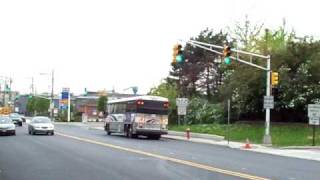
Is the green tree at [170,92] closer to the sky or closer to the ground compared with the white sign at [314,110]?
closer to the sky

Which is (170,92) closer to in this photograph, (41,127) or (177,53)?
(41,127)

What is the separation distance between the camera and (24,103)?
195750 millimetres

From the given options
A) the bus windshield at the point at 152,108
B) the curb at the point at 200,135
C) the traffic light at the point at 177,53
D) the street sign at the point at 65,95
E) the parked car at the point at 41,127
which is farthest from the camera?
the street sign at the point at 65,95

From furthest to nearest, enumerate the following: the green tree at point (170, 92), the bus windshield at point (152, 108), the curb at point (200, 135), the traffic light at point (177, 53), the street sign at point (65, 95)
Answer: the street sign at point (65, 95) → the green tree at point (170, 92) → the curb at point (200, 135) → the bus windshield at point (152, 108) → the traffic light at point (177, 53)

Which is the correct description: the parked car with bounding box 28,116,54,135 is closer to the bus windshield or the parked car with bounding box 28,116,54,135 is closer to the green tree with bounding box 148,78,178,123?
the bus windshield

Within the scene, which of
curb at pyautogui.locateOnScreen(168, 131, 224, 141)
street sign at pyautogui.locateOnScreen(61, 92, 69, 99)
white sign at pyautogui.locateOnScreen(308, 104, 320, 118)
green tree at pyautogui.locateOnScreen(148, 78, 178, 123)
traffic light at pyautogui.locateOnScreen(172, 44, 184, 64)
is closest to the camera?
traffic light at pyautogui.locateOnScreen(172, 44, 184, 64)

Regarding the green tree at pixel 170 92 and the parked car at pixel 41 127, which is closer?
the parked car at pixel 41 127

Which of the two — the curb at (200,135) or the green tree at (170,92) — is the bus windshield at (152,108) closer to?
the curb at (200,135)

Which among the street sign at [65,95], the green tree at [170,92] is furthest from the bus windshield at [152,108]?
the street sign at [65,95]

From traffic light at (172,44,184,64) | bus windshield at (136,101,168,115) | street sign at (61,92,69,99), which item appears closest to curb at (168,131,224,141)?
bus windshield at (136,101,168,115)

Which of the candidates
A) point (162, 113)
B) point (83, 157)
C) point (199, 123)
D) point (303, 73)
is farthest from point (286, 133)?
point (83, 157)

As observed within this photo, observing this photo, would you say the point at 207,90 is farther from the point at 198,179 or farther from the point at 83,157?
the point at 198,179

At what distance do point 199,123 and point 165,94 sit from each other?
1472cm

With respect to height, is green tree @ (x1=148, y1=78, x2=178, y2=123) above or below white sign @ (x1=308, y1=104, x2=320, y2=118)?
above
